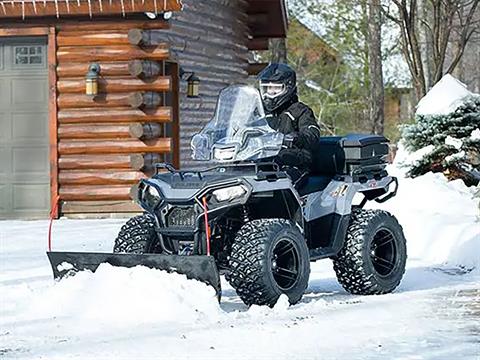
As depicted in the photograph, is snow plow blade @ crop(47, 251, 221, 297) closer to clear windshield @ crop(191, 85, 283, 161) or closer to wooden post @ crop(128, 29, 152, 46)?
clear windshield @ crop(191, 85, 283, 161)

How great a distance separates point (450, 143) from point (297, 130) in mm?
8519

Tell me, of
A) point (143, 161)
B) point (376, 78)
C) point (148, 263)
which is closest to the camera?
point (148, 263)

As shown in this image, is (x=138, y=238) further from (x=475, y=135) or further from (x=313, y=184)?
(x=475, y=135)

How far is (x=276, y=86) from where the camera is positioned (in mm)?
8570

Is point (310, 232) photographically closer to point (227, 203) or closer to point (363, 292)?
point (363, 292)

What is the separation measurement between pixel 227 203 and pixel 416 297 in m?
1.77

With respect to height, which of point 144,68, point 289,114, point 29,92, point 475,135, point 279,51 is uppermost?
point 279,51

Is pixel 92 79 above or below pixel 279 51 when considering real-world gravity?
below

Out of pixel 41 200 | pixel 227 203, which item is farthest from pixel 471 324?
pixel 41 200

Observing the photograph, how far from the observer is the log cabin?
15441mm

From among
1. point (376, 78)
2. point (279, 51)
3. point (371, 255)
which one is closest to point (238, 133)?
point (371, 255)

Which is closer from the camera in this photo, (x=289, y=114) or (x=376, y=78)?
(x=289, y=114)

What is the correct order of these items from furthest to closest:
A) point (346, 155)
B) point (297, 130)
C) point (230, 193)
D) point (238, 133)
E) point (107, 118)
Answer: point (107, 118)
point (346, 155)
point (297, 130)
point (238, 133)
point (230, 193)

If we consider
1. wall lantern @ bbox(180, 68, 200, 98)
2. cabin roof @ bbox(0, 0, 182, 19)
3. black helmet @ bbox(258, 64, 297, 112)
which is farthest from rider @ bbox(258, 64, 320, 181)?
wall lantern @ bbox(180, 68, 200, 98)
